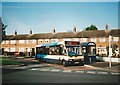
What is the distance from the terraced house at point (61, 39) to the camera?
209 feet

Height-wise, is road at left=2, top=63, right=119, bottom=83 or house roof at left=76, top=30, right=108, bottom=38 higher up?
house roof at left=76, top=30, right=108, bottom=38

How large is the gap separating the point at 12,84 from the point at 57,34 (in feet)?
200

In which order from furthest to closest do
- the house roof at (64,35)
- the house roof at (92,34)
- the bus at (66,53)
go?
the house roof at (64,35)
the house roof at (92,34)
the bus at (66,53)

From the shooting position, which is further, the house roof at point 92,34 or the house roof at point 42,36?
the house roof at point 42,36

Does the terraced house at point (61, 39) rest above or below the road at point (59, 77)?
above

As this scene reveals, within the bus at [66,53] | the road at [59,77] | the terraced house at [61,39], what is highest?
the terraced house at [61,39]

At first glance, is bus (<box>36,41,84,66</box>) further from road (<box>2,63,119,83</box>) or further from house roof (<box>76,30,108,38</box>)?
house roof (<box>76,30,108,38</box>)

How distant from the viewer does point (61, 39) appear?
68.6 m

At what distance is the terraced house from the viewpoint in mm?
63706

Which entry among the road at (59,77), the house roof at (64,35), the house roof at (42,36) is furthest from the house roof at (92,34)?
the road at (59,77)

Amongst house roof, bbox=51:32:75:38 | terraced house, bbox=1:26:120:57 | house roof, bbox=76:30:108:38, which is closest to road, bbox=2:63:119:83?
terraced house, bbox=1:26:120:57

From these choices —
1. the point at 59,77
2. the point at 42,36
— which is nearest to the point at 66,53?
the point at 59,77

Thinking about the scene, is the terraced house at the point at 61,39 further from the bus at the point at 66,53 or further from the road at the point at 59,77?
the road at the point at 59,77

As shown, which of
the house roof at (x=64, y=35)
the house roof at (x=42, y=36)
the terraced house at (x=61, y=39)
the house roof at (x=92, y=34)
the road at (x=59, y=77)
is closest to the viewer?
the road at (x=59, y=77)
